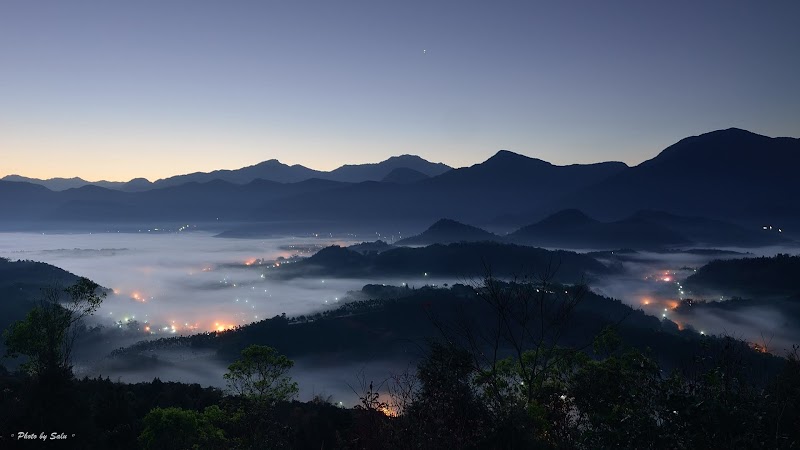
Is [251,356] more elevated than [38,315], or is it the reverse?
[38,315]

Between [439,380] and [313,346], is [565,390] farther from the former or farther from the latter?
[313,346]

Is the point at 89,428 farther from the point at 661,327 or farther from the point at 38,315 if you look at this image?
the point at 661,327

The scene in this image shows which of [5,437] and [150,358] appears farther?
[150,358]

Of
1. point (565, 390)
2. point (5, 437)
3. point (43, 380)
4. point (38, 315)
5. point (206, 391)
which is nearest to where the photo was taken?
point (5, 437)

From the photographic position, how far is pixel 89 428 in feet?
76.6

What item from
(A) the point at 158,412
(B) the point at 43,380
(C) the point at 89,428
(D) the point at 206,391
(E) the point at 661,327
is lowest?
(E) the point at 661,327

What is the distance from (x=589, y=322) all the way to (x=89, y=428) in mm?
165039

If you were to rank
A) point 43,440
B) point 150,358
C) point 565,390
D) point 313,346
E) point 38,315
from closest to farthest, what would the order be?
point 43,440 → point 565,390 → point 38,315 → point 150,358 → point 313,346

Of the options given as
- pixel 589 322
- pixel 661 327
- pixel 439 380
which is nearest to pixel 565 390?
pixel 439 380

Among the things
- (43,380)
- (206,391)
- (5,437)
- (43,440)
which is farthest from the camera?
(206,391)

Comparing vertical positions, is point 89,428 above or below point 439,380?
below

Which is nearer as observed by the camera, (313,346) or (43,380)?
(43,380)

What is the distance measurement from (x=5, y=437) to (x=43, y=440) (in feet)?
5.05

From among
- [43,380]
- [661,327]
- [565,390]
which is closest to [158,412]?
[43,380]
